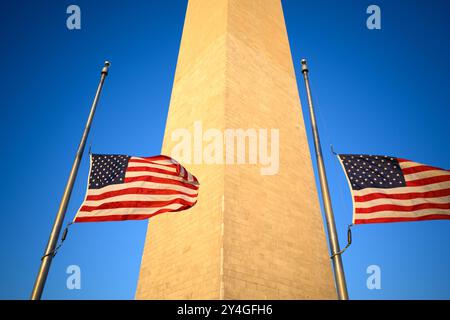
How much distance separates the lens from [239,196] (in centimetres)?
959

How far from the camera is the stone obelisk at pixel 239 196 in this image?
28.1ft

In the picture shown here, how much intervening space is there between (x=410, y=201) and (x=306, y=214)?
16.3 ft

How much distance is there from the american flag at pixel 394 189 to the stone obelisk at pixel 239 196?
11.4ft

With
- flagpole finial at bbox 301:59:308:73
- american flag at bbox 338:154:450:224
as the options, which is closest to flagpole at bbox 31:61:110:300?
american flag at bbox 338:154:450:224

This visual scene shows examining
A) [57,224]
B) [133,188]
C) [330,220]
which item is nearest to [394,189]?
[330,220]

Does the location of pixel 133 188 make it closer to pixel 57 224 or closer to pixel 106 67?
pixel 57 224

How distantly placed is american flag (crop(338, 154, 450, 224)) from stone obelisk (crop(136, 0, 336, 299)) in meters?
3.47

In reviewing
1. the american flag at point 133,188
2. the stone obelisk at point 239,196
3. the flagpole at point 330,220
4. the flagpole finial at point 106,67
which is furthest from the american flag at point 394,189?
the flagpole finial at point 106,67

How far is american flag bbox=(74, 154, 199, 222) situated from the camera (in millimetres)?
6352

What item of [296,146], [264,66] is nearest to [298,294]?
[296,146]

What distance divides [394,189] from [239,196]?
167 inches

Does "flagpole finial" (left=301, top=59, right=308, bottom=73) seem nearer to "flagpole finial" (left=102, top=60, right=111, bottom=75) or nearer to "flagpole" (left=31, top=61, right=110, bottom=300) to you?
"flagpole finial" (left=102, top=60, right=111, bottom=75)

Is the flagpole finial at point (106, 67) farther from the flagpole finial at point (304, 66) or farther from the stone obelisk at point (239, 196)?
the flagpole finial at point (304, 66)

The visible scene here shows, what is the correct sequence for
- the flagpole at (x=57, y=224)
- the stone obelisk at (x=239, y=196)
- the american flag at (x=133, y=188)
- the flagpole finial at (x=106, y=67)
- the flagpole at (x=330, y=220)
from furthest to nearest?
the flagpole finial at (x=106, y=67)
the stone obelisk at (x=239, y=196)
the american flag at (x=133, y=188)
the flagpole at (x=330, y=220)
the flagpole at (x=57, y=224)
